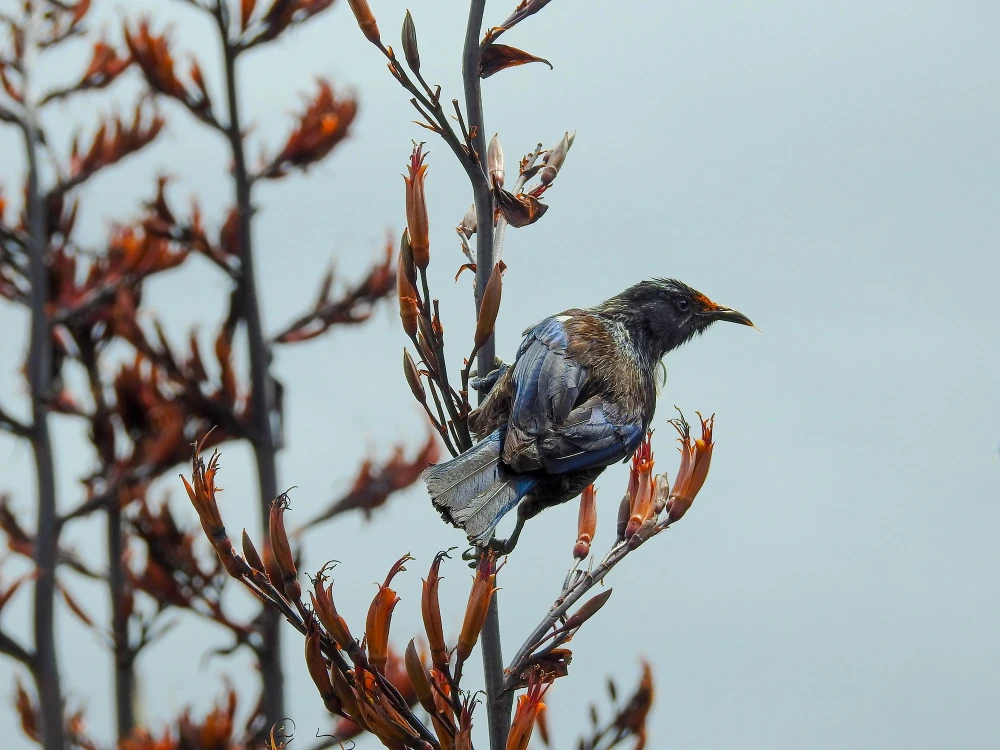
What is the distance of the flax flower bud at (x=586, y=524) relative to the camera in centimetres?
287

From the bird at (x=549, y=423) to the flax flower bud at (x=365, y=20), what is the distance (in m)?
0.85

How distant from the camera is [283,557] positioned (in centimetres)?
259

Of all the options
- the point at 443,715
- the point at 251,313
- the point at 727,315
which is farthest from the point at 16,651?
the point at 443,715

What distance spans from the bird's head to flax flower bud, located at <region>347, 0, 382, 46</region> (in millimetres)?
1271

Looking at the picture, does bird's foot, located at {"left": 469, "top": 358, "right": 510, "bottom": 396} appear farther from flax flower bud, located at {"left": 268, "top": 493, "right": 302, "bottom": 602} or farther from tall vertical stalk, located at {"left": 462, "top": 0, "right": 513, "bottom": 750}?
flax flower bud, located at {"left": 268, "top": 493, "right": 302, "bottom": 602}

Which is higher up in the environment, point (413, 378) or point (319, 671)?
point (413, 378)

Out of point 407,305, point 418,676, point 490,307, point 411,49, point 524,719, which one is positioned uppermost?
point 411,49

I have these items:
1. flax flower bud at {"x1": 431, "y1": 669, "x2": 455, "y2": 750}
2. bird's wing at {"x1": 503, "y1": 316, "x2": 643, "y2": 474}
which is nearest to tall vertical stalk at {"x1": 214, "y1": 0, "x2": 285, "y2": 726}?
bird's wing at {"x1": 503, "y1": 316, "x2": 643, "y2": 474}

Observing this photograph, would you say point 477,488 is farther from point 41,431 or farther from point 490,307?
point 41,431

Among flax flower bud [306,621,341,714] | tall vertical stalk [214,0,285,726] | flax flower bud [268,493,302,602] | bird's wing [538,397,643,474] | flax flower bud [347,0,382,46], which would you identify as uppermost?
tall vertical stalk [214,0,285,726]

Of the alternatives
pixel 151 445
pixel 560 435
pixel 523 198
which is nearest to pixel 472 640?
pixel 560 435

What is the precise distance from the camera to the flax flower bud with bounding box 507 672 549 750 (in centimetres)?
253

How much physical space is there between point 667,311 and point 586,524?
1.13 metres

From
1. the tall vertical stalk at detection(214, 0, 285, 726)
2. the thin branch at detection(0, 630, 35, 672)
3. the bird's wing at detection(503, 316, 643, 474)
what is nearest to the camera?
the bird's wing at detection(503, 316, 643, 474)
